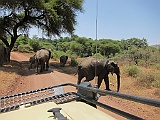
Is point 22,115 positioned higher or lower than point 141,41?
lower

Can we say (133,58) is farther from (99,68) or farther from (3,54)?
(99,68)

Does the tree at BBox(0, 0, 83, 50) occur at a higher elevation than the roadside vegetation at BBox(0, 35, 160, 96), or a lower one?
higher

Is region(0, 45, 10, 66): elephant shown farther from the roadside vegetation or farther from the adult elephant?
the adult elephant

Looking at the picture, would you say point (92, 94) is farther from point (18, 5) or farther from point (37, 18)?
point (37, 18)

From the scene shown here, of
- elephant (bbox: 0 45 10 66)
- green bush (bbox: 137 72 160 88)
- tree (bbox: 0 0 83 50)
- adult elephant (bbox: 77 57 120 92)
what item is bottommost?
green bush (bbox: 137 72 160 88)

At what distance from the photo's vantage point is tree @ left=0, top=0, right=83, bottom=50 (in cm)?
1892

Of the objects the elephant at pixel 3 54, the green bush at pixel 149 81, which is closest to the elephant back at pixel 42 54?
the elephant at pixel 3 54

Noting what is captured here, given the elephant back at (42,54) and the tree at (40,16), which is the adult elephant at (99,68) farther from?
the tree at (40,16)

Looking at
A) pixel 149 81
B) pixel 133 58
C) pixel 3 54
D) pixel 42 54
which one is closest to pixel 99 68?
pixel 149 81

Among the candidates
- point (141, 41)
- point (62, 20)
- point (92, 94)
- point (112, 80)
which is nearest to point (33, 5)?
point (62, 20)

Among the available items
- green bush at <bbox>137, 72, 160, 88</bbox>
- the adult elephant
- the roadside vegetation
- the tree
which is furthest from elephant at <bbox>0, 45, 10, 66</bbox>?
green bush at <bbox>137, 72, 160, 88</bbox>

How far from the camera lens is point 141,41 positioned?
75812 millimetres

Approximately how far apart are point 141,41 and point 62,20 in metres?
60.0

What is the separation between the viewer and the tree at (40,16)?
62.1ft
